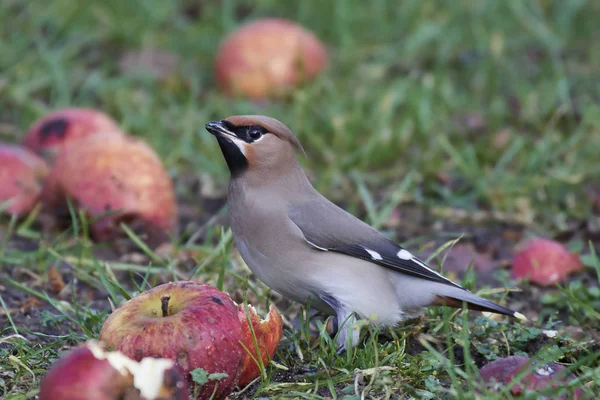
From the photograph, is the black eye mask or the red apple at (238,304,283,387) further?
the black eye mask

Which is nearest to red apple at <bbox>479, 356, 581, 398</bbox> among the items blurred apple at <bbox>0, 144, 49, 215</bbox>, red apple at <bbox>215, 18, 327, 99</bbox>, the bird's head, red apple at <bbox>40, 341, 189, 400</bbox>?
red apple at <bbox>40, 341, 189, 400</bbox>

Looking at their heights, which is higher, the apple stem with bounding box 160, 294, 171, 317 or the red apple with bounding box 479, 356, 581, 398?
the apple stem with bounding box 160, 294, 171, 317

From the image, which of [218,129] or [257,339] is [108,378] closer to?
[257,339]

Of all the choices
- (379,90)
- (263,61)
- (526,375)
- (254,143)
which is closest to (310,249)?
(254,143)

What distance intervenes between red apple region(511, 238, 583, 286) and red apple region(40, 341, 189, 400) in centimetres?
272

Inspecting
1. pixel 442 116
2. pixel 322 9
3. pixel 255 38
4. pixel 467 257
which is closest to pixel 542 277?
pixel 467 257

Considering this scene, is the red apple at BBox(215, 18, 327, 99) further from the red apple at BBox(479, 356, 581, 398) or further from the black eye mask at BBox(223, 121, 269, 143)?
the red apple at BBox(479, 356, 581, 398)

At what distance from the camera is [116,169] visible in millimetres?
5430

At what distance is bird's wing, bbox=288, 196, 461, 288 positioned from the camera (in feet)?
13.9

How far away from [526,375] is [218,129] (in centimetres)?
179

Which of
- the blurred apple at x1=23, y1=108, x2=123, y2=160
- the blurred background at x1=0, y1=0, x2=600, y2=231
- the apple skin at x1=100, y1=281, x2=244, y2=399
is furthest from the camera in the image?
the blurred background at x1=0, y1=0, x2=600, y2=231

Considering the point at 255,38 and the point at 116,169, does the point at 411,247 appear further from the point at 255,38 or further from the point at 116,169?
the point at 255,38

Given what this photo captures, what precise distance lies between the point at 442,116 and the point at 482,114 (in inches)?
14.3

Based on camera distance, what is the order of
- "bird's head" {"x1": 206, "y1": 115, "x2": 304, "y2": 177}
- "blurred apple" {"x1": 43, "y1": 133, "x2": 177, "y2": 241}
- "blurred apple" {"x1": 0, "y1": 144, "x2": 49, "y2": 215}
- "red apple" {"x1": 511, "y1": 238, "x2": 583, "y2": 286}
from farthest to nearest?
1. "blurred apple" {"x1": 0, "y1": 144, "x2": 49, "y2": 215}
2. "blurred apple" {"x1": 43, "y1": 133, "x2": 177, "y2": 241}
3. "red apple" {"x1": 511, "y1": 238, "x2": 583, "y2": 286}
4. "bird's head" {"x1": 206, "y1": 115, "x2": 304, "y2": 177}
